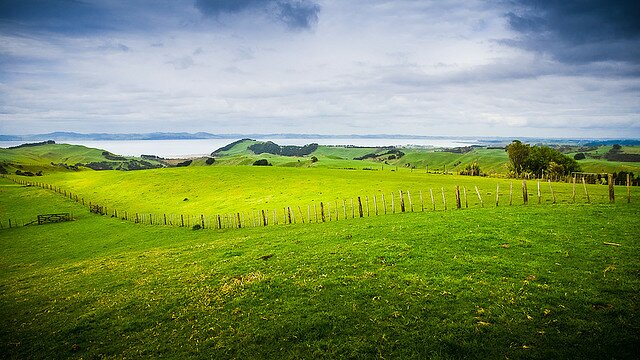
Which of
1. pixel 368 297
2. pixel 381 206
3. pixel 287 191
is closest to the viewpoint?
pixel 368 297

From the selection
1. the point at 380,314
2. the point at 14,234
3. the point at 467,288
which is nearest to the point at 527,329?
the point at 467,288

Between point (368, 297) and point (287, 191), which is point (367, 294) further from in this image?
point (287, 191)

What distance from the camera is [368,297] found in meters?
14.0

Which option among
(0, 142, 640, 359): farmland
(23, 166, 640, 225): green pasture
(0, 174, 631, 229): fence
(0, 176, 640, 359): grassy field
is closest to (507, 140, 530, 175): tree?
(23, 166, 640, 225): green pasture

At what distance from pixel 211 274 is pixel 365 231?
12224 mm

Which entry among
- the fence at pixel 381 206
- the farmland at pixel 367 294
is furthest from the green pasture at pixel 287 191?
the farmland at pixel 367 294

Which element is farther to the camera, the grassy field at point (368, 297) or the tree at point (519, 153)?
the tree at point (519, 153)

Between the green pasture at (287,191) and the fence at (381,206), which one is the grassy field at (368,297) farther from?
the green pasture at (287,191)

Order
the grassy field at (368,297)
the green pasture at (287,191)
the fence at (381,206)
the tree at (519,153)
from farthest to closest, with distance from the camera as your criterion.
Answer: the tree at (519,153), the green pasture at (287,191), the fence at (381,206), the grassy field at (368,297)

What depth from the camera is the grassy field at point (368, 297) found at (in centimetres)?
1078

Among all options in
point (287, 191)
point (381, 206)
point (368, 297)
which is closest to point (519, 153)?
point (287, 191)

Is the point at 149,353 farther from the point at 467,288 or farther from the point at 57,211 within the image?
the point at 57,211

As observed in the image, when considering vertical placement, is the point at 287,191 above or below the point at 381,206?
above

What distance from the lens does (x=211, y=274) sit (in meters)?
19.4
